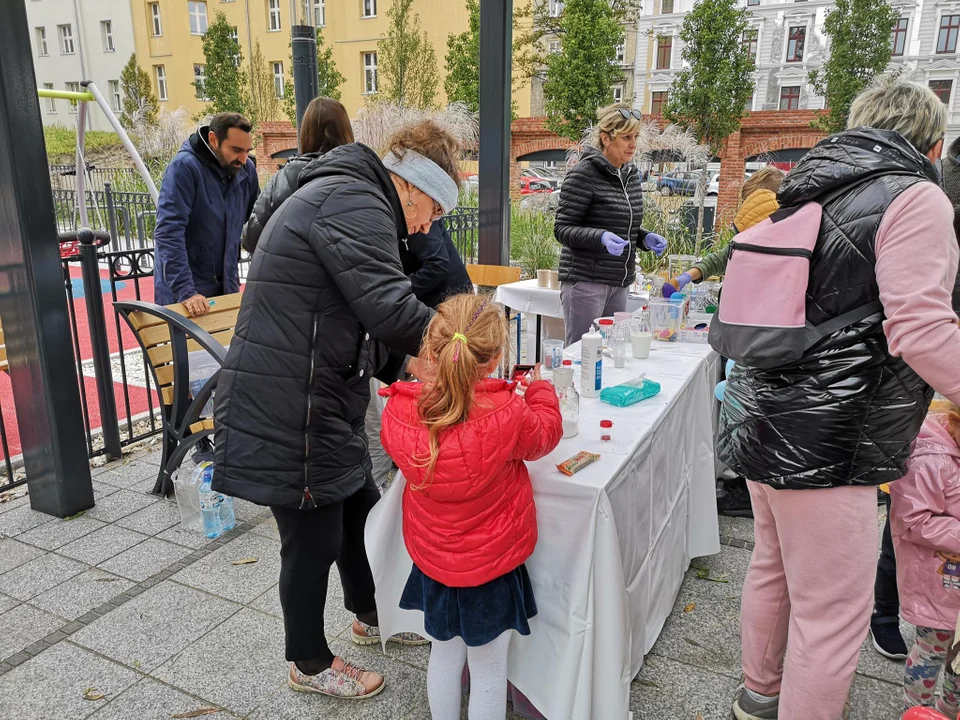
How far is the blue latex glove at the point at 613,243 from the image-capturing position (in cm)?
345

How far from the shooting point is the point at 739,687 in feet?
6.64

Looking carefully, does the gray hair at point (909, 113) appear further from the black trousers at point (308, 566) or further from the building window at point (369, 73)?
the building window at point (369, 73)

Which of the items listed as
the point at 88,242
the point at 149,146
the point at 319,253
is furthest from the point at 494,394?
the point at 149,146

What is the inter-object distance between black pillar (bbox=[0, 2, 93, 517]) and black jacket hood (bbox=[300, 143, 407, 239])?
183 centimetres

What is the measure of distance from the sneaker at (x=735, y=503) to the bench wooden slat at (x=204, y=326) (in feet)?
8.21

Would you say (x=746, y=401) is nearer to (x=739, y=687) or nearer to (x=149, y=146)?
(x=739, y=687)

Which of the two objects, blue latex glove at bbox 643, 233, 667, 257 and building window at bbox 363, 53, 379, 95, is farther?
building window at bbox 363, 53, 379, 95

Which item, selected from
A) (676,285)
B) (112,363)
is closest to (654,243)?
(676,285)

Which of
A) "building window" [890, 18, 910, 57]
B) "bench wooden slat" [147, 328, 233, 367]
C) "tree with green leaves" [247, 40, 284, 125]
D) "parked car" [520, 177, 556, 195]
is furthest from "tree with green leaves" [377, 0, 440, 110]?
"bench wooden slat" [147, 328, 233, 367]

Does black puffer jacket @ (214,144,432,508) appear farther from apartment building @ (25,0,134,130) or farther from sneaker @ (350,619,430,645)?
apartment building @ (25,0,134,130)

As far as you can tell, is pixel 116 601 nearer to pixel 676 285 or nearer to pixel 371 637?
pixel 371 637

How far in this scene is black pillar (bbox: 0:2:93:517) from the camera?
2.78 meters

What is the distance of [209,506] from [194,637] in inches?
30.0

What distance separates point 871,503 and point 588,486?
2.12 feet
